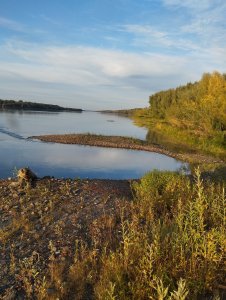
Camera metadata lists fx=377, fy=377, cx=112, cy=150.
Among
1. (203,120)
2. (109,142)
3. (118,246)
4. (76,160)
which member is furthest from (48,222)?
(203,120)

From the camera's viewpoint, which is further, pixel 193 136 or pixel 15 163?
pixel 193 136

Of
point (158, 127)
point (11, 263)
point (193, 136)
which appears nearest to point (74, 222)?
point (11, 263)

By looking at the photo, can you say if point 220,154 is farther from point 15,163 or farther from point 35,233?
point 35,233

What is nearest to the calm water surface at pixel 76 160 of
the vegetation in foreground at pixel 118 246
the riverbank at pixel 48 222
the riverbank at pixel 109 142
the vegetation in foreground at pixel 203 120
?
the riverbank at pixel 109 142

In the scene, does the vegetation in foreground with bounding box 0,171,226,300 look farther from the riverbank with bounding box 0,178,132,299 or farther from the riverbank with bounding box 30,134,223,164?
the riverbank with bounding box 30,134,223,164

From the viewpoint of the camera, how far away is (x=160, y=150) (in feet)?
124

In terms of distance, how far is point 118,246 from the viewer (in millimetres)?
8281

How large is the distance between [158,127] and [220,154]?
3185cm

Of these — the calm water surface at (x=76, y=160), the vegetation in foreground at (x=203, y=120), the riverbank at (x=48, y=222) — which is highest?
the vegetation in foreground at (x=203, y=120)

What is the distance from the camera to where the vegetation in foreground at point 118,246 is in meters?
6.07

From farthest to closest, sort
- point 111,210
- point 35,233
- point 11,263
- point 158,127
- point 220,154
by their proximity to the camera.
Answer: point 158,127, point 220,154, point 111,210, point 35,233, point 11,263

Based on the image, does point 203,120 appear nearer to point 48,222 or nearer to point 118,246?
point 48,222

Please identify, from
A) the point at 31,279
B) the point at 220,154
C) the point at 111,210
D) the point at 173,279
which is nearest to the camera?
the point at 173,279

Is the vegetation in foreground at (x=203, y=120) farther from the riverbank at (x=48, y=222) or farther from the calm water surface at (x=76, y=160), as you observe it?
the riverbank at (x=48, y=222)
